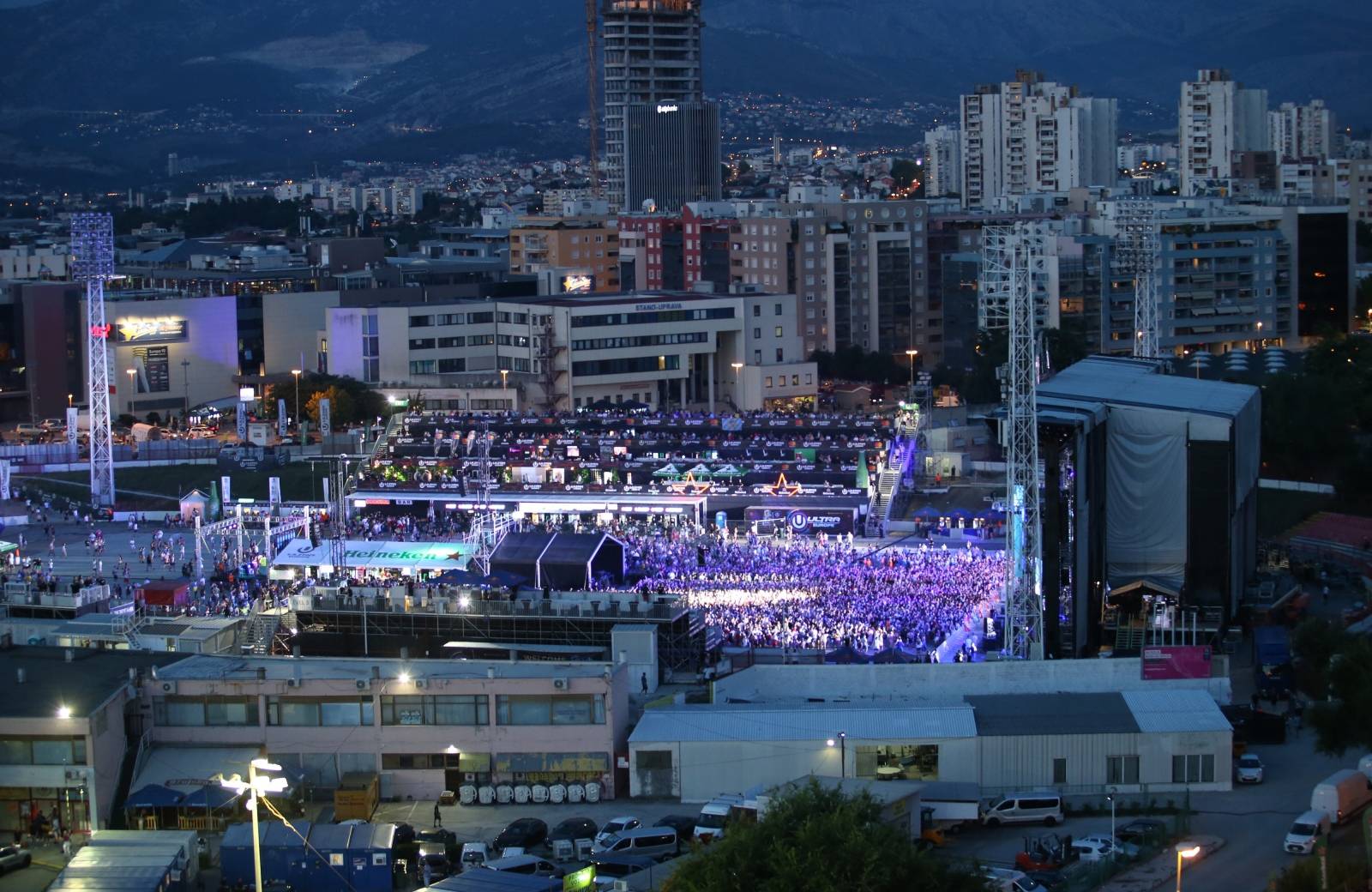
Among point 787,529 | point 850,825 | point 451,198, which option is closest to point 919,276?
point 787,529

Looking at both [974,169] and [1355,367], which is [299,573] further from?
[974,169]

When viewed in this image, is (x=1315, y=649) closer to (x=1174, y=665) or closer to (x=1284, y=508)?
(x=1174, y=665)

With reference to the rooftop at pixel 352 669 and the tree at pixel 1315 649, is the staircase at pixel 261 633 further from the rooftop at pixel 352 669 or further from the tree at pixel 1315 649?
the tree at pixel 1315 649

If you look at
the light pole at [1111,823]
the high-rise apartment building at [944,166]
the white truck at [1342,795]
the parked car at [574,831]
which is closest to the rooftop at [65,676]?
the parked car at [574,831]

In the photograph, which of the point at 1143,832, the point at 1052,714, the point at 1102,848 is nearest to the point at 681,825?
the point at 1102,848

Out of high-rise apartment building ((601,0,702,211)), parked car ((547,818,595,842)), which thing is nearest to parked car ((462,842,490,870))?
parked car ((547,818,595,842))

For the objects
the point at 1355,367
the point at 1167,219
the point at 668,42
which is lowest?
the point at 1355,367
